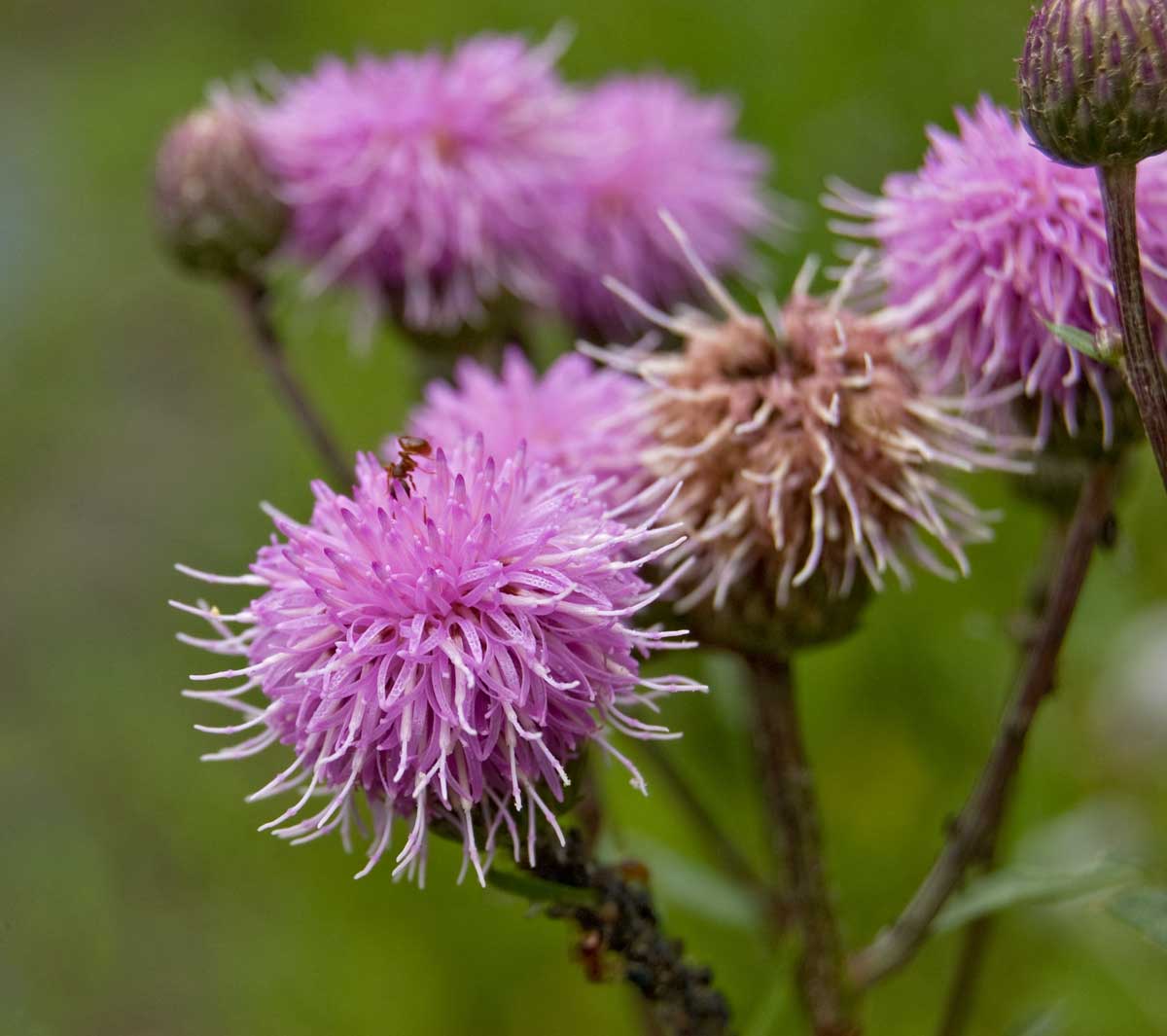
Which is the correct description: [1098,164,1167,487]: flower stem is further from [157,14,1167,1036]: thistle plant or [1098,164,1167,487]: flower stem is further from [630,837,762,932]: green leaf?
[630,837,762,932]: green leaf

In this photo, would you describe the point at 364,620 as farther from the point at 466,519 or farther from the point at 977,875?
the point at 977,875

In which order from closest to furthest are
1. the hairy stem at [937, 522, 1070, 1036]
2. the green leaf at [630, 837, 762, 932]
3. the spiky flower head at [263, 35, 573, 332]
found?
the hairy stem at [937, 522, 1070, 1036] < the green leaf at [630, 837, 762, 932] < the spiky flower head at [263, 35, 573, 332]

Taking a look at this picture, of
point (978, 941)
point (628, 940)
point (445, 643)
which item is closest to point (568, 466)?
point (445, 643)

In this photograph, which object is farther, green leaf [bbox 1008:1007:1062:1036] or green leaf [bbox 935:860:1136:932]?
green leaf [bbox 1008:1007:1062:1036]

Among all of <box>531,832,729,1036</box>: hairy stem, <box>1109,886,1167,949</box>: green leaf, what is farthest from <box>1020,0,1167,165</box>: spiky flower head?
<box>531,832,729,1036</box>: hairy stem

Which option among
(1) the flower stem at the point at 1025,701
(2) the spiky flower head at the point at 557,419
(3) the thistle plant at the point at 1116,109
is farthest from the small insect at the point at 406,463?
(1) the flower stem at the point at 1025,701

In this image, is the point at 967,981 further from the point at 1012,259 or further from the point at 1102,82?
the point at 1102,82

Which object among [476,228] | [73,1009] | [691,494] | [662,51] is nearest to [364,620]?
[691,494]
